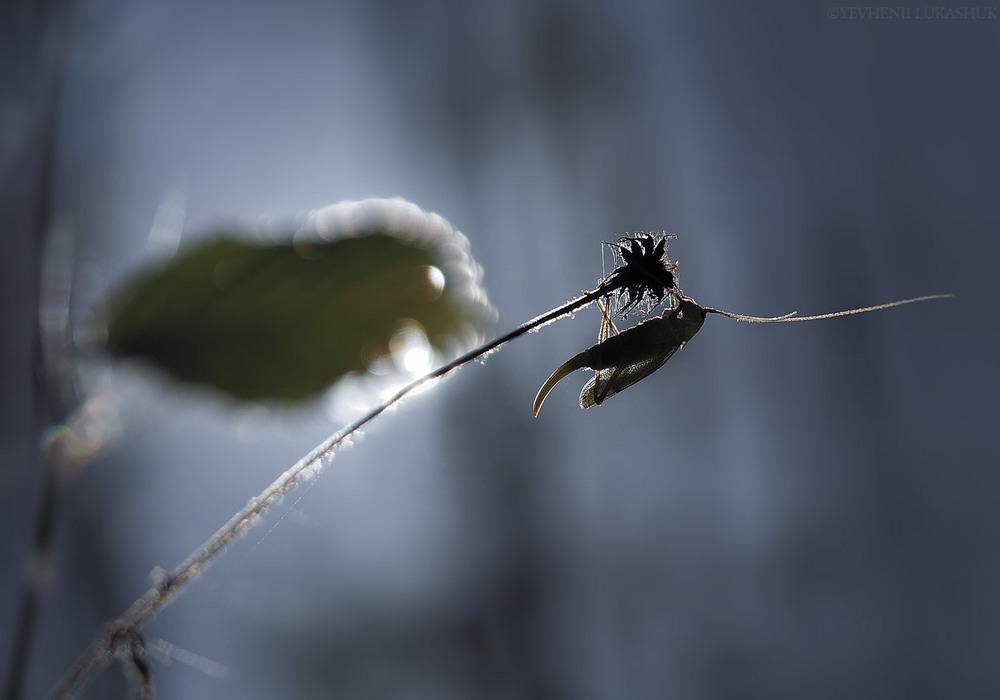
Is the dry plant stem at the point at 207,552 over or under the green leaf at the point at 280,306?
under

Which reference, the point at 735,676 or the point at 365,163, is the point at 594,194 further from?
the point at 735,676

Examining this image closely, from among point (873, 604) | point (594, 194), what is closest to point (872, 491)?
point (873, 604)

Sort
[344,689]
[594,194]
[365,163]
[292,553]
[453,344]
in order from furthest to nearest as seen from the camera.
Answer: [594,194], [344,689], [292,553], [365,163], [453,344]

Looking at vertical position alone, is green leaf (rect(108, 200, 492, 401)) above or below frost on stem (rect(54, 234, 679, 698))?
above

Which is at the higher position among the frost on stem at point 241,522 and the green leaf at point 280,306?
the green leaf at point 280,306
